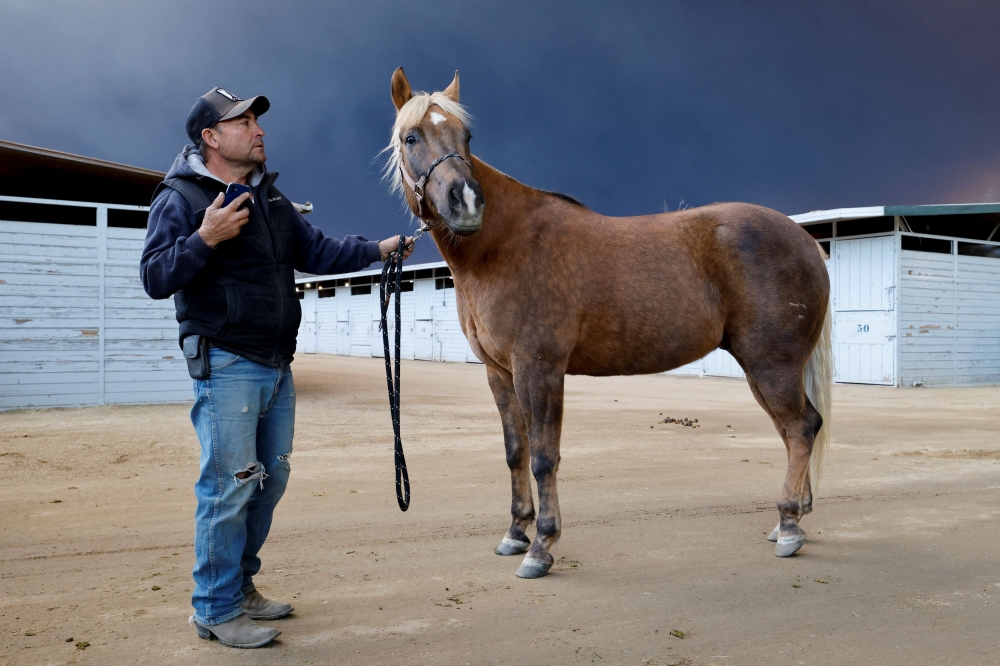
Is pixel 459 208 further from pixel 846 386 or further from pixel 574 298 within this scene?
pixel 846 386

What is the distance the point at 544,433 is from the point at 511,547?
0.76 m

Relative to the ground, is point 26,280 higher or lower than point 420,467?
higher

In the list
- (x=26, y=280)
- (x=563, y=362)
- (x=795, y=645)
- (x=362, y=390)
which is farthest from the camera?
(x=362, y=390)

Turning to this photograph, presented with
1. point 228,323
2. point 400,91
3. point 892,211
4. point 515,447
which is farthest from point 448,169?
point 892,211

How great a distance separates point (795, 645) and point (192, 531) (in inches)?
141

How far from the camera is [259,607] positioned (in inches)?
113

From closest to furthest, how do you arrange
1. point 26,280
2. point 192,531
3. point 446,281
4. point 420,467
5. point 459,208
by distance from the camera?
point 459,208, point 192,531, point 420,467, point 26,280, point 446,281

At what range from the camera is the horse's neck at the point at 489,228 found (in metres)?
3.63

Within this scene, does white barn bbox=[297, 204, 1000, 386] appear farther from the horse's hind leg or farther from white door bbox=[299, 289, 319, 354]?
white door bbox=[299, 289, 319, 354]

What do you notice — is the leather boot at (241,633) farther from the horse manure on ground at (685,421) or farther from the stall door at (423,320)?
the stall door at (423,320)

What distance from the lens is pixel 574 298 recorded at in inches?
145

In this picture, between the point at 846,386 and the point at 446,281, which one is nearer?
the point at 846,386

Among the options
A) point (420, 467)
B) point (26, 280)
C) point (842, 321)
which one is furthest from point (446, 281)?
point (420, 467)

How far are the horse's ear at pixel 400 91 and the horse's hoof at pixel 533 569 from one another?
8.33 feet
